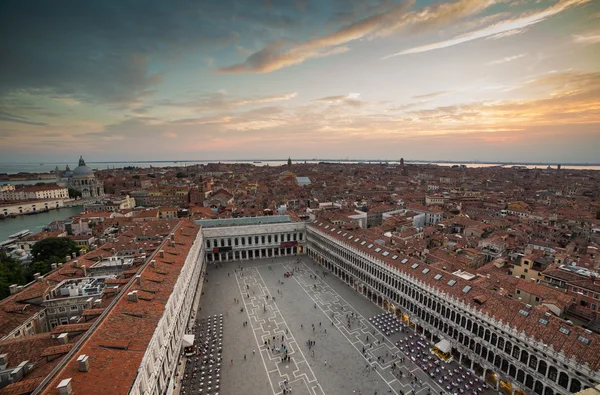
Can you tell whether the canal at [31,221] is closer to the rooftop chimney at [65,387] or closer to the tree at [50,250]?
the tree at [50,250]

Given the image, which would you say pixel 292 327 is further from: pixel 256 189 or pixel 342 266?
pixel 256 189

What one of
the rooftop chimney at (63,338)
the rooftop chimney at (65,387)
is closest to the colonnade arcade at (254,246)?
the rooftop chimney at (63,338)

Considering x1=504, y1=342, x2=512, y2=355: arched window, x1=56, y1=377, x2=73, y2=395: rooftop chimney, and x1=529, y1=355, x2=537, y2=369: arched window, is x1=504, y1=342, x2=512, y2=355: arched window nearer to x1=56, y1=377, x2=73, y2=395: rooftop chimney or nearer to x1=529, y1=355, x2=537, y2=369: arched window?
x1=529, y1=355, x2=537, y2=369: arched window

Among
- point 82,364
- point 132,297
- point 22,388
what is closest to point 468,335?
point 132,297

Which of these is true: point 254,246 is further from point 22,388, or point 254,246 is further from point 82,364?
point 22,388

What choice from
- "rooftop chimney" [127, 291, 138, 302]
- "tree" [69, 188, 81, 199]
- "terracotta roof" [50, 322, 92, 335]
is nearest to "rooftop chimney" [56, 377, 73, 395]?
"terracotta roof" [50, 322, 92, 335]

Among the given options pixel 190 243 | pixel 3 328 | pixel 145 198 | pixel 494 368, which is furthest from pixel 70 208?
pixel 494 368
